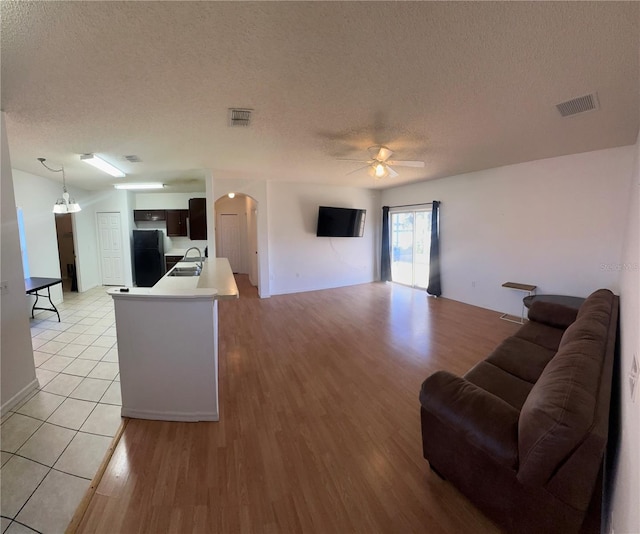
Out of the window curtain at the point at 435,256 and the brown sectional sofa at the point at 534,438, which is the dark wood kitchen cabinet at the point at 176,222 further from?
the brown sectional sofa at the point at 534,438

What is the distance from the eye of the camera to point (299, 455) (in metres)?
1.79

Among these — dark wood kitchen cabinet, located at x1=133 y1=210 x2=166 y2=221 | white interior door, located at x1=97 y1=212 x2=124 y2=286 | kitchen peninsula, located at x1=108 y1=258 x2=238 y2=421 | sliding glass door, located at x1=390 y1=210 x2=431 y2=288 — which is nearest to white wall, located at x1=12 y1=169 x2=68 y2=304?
white interior door, located at x1=97 y1=212 x2=124 y2=286

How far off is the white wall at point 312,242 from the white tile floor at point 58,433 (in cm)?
352

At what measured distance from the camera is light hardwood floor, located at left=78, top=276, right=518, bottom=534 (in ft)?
4.58

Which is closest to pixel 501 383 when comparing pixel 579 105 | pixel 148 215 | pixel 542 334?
pixel 542 334

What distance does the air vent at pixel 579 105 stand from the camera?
212 centimetres

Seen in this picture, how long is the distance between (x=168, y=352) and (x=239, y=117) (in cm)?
212

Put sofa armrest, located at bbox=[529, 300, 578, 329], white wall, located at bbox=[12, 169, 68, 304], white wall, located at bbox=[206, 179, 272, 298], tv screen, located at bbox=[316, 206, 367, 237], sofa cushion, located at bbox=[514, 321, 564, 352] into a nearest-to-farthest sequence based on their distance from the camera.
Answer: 1. sofa cushion, located at bbox=[514, 321, 564, 352]
2. sofa armrest, located at bbox=[529, 300, 578, 329]
3. white wall, located at bbox=[12, 169, 68, 304]
4. white wall, located at bbox=[206, 179, 272, 298]
5. tv screen, located at bbox=[316, 206, 367, 237]

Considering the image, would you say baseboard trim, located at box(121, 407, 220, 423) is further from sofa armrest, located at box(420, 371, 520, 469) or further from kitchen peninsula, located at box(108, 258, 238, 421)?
sofa armrest, located at box(420, 371, 520, 469)

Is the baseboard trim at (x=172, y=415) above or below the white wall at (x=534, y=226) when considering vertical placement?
below

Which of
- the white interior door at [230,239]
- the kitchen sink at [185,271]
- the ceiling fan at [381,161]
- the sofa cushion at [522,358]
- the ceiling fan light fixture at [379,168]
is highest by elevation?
the ceiling fan at [381,161]

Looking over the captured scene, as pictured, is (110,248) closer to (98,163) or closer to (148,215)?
(148,215)

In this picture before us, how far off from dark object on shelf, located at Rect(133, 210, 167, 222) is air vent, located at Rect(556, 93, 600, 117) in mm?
7798

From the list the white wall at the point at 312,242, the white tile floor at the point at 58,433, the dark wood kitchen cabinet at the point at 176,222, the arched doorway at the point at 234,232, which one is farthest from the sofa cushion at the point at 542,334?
the dark wood kitchen cabinet at the point at 176,222
